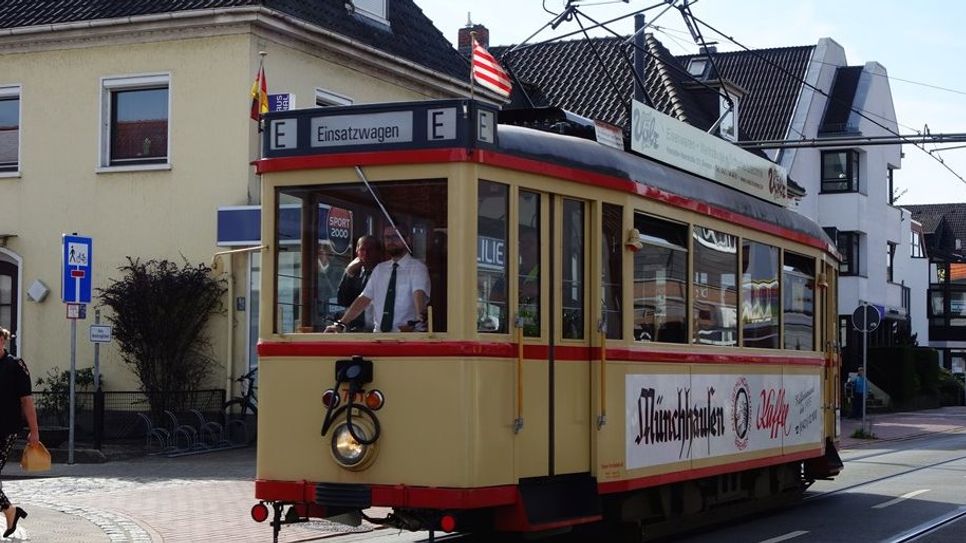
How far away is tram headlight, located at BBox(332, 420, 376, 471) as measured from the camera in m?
9.28

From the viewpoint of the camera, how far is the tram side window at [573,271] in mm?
10102

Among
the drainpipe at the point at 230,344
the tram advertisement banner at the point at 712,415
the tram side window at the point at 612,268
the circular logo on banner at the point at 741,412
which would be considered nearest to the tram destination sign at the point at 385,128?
the tram side window at the point at 612,268

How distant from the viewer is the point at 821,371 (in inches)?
611

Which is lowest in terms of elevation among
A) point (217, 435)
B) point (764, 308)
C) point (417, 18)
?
point (217, 435)

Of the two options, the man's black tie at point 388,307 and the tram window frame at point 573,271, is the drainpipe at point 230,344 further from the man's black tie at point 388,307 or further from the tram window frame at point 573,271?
the man's black tie at point 388,307

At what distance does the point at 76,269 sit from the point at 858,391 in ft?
84.0

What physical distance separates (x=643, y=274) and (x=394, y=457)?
2.70 meters

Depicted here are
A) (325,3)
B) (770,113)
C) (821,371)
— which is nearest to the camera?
(821,371)

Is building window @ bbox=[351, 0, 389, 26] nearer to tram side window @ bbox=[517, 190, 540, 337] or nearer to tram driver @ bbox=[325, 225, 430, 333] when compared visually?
tram side window @ bbox=[517, 190, 540, 337]

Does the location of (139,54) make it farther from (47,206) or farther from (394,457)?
(394,457)

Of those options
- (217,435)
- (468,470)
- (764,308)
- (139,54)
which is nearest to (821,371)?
(764,308)

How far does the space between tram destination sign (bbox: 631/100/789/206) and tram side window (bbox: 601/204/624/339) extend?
2.65 feet

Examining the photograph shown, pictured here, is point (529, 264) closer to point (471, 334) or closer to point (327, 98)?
point (471, 334)

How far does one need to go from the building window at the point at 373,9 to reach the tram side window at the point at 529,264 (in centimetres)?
1738
